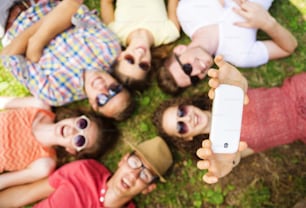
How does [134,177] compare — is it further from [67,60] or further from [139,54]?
[67,60]

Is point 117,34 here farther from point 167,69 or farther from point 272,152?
point 272,152

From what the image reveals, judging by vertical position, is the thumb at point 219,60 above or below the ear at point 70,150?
above

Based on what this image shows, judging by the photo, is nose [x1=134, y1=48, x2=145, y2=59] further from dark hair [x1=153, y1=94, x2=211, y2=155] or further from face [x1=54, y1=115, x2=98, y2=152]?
face [x1=54, y1=115, x2=98, y2=152]

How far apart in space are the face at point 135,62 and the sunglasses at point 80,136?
2.00 feet

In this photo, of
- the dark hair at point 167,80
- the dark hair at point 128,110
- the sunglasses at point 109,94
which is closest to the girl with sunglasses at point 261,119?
the dark hair at point 167,80

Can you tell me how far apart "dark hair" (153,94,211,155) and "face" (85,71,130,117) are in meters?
0.38

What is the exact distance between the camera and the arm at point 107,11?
4.25 m

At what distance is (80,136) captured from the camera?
12.3ft

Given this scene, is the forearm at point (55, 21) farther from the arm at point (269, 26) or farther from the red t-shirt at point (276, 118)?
the red t-shirt at point (276, 118)

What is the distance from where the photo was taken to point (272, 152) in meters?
4.14

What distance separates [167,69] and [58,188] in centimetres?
161

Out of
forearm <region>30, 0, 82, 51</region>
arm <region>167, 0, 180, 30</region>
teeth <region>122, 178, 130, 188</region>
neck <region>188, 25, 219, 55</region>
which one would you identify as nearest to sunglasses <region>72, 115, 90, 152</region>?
teeth <region>122, 178, 130, 188</region>

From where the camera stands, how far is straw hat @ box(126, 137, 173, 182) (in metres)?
3.67

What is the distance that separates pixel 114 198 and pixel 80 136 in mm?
683
